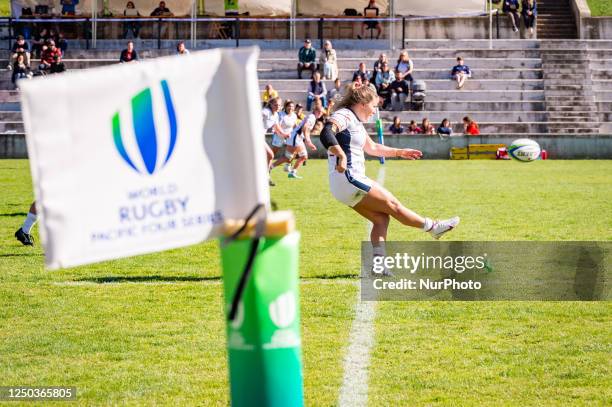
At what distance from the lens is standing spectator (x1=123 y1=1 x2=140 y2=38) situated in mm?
41225

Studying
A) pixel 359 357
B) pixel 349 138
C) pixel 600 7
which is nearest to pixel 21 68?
pixel 600 7

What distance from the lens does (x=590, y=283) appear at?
9727mm

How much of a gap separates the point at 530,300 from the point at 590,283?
92 cm

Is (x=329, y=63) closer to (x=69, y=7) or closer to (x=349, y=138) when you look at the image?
(x=69, y=7)

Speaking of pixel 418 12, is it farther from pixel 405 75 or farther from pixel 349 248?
pixel 349 248

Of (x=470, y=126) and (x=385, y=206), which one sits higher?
(x=385, y=206)

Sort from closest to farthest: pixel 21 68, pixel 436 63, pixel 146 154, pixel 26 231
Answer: pixel 146 154 → pixel 26 231 → pixel 21 68 → pixel 436 63

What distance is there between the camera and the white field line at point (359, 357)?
19.4 ft

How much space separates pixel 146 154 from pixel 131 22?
39.3 meters

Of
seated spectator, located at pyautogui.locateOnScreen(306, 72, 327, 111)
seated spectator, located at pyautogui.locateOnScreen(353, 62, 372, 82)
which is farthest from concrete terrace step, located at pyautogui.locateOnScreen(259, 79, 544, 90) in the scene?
seated spectator, located at pyautogui.locateOnScreen(353, 62, 372, 82)

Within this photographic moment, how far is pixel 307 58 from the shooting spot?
1492 inches

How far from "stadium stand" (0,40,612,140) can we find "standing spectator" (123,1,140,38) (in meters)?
1.59

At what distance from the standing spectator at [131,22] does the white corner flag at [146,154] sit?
3902cm

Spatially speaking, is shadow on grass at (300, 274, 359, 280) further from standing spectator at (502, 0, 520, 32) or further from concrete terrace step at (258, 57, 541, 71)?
standing spectator at (502, 0, 520, 32)
